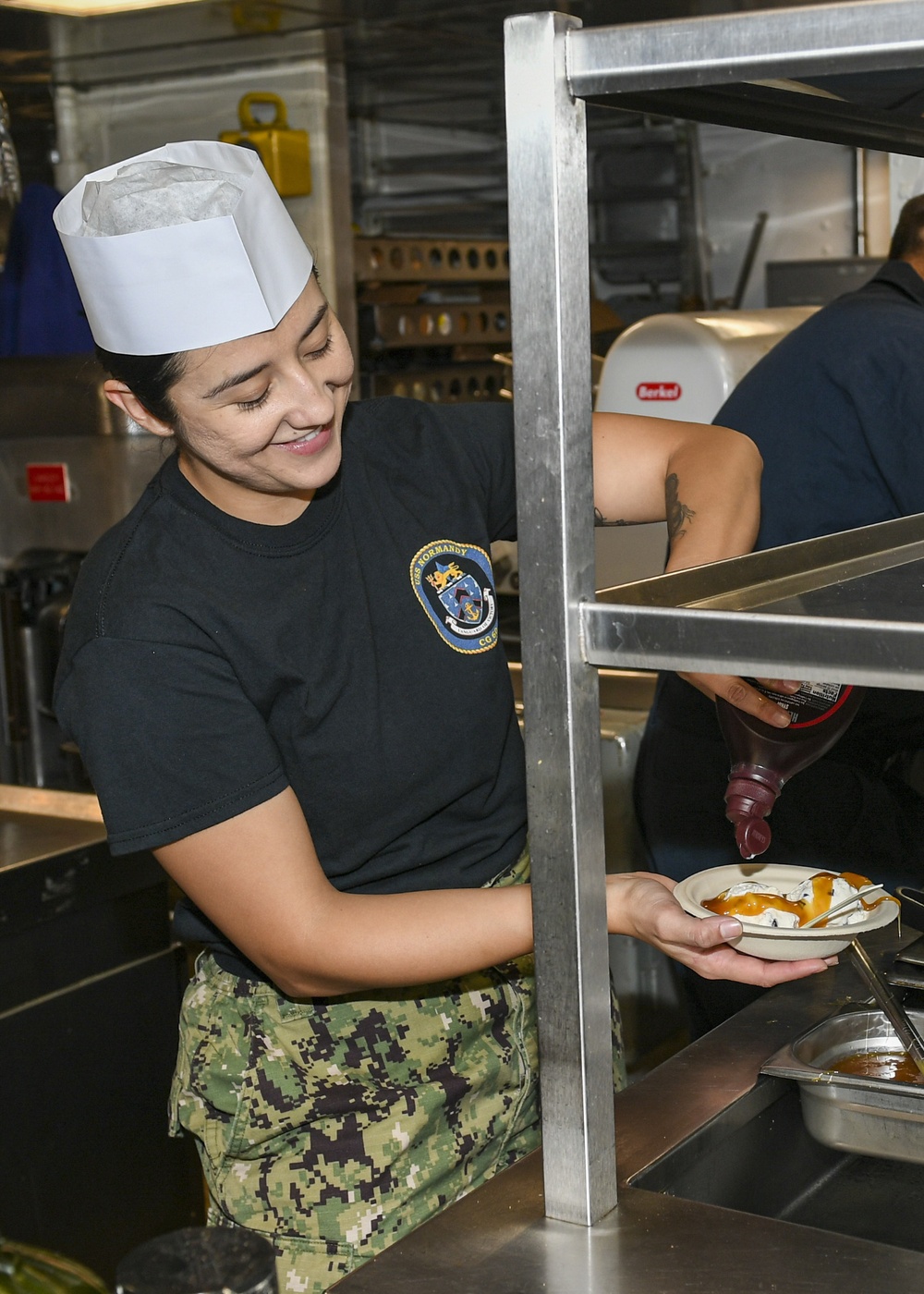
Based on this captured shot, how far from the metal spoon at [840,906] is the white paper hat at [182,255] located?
2.04 ft

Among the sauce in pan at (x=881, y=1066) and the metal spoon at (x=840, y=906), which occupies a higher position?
the metal spoon at (x=840, y=906)

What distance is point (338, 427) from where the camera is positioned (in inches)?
49.8

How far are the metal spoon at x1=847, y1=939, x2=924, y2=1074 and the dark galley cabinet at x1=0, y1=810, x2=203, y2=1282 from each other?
1.28m

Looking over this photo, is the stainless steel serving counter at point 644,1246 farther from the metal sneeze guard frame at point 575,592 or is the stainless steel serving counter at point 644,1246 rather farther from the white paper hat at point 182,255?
the white paper hat at point 182,255

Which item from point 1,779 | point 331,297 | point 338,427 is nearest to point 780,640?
point 338,427

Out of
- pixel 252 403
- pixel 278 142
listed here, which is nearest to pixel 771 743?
pixel 252 403

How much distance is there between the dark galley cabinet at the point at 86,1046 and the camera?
6.79 ft

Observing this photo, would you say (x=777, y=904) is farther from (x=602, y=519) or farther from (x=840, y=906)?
(x=602, y=519)

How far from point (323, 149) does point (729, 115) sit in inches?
135

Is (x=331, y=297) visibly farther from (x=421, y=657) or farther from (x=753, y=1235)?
(x=753, y=1235)

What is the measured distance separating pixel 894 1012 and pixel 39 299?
3.13 meters

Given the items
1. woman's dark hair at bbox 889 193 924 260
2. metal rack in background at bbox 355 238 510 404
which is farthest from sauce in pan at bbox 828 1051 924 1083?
metal rack in background at bbox 355 238 510 404

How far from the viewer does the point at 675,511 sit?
1407 mm

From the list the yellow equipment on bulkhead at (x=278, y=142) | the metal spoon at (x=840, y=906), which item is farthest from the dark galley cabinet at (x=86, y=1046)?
the yellow equipment on bulkhead at (x=278, y=142)
